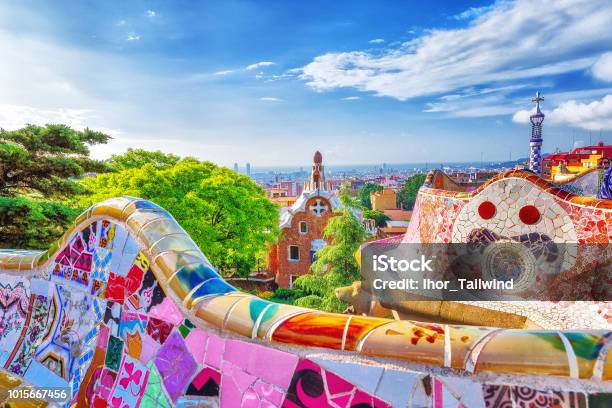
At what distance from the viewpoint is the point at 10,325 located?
295 cm

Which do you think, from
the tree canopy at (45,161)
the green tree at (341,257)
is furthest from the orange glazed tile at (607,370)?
the green tree at (341,257)

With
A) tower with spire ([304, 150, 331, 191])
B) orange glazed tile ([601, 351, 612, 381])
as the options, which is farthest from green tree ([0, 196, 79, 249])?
tower with spire ([304, 150, 331, 191])

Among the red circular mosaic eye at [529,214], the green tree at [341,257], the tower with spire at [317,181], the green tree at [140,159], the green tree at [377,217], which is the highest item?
the green tree at [140,159]

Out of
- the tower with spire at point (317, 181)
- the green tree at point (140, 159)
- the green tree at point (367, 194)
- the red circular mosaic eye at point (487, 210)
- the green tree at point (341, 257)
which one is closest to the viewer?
the red circular mosaic eye at point (487, 210)

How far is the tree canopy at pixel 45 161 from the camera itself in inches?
309

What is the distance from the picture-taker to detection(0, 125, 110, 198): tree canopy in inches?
309

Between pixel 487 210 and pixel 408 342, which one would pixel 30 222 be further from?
pixel 408 342

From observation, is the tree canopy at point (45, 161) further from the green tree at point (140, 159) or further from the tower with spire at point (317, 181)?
→ the tower with spire at point (317, 181)

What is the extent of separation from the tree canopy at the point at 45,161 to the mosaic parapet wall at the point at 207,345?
5.74 metres

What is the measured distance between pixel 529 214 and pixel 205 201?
1123 cm

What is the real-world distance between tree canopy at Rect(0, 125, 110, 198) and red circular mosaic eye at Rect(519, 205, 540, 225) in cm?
782

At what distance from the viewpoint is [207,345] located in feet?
6.05

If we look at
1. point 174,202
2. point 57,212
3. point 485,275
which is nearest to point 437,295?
point 485,275

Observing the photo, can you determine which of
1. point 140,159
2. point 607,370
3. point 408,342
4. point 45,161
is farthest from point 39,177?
→ point 140,159
